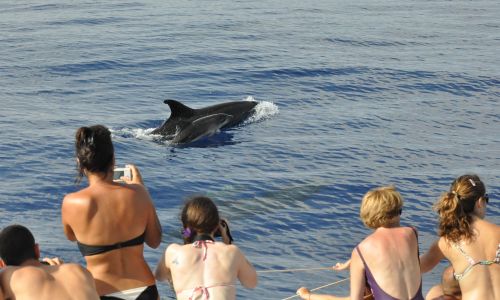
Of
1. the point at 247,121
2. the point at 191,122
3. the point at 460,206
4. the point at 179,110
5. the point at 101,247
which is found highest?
the point at 460,206

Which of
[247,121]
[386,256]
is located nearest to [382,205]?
[386,256]

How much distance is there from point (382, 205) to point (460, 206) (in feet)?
2.74

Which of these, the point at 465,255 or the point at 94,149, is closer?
the point at 94,149

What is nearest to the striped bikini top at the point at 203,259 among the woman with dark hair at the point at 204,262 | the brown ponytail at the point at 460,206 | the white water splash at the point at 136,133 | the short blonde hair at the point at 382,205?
the woman with dark hair at the point at 204,262

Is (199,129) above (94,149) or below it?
below

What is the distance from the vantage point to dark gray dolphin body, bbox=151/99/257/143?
22484 millimetres

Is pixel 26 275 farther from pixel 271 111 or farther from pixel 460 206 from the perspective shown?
pixel 271 111

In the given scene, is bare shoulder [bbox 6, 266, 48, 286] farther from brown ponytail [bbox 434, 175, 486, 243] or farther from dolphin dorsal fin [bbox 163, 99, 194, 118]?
dolphin dorsal fin [bbox 163, 99, 194, 118]

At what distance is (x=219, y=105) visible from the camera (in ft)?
79.4

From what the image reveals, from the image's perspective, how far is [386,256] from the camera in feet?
26.0

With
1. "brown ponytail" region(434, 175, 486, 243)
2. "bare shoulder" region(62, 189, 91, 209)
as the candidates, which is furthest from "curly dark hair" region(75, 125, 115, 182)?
"brown ponytail" region(434, 175, 486, 243)

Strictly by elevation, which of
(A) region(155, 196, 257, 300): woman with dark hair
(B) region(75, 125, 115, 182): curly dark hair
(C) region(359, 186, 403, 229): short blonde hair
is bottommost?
(A) region(155, 196, 257, 300): woman with dark hair

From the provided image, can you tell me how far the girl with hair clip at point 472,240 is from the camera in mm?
8219

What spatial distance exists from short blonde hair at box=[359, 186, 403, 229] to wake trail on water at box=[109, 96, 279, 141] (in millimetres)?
14743
